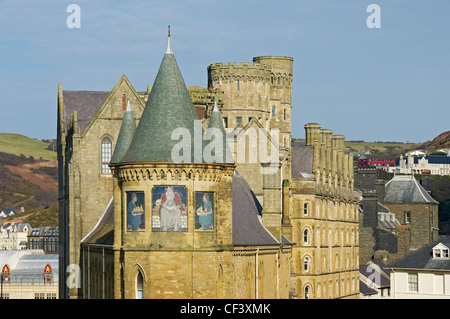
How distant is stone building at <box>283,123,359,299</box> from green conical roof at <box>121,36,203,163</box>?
31.3m

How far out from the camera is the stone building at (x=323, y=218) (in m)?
91.1

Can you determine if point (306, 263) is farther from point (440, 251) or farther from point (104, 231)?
point (104, 231)

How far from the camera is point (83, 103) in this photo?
73.6 meters

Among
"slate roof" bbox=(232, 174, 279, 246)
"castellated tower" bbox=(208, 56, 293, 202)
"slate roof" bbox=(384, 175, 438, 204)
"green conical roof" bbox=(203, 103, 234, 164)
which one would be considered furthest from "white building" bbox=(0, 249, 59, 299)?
"green conical roof" bbox=(203, 103, 234, 164)

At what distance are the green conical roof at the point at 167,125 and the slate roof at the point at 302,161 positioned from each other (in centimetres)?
3937

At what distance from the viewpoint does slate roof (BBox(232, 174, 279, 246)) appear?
59969 mm

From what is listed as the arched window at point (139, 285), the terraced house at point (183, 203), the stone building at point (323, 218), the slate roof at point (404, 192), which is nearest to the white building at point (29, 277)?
the slate roof at point (404, 192)

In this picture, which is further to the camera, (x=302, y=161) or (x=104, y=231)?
(x=302, y=161)

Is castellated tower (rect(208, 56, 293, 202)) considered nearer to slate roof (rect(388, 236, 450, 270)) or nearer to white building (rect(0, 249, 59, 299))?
slate roof (rect(388, 236, 450, 270))

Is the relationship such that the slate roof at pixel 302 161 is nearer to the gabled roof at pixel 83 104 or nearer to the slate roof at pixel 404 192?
the gabled roof at pixel 83 104

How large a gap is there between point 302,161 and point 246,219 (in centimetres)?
3059

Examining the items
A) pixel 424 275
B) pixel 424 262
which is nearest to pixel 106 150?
pixel 424 275
